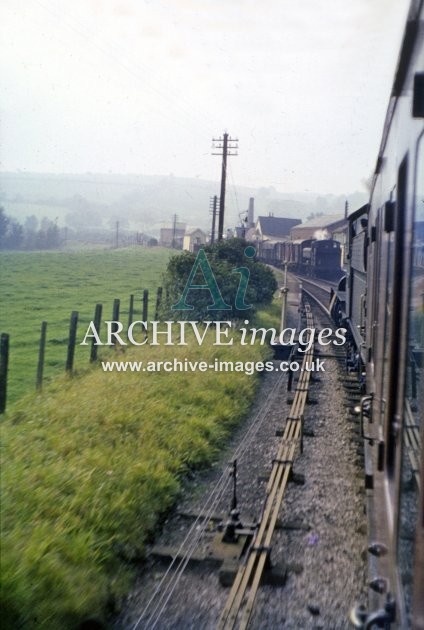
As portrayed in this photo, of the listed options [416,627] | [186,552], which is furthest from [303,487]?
[416,627]

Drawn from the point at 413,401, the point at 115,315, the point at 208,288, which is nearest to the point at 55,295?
the point at 208,288

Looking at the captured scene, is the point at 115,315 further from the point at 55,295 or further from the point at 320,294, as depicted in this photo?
the point at 320,294

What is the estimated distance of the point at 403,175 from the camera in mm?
2916

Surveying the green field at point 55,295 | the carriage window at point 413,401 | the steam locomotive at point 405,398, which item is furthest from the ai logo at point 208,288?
the carriage window at point 413,401

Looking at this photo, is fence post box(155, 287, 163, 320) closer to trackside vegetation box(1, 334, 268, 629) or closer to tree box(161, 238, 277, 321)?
tree box(161, 238, 277, 321)

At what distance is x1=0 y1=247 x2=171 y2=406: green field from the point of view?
1245 centimetres

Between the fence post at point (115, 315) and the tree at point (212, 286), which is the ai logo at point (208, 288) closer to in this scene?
the tree at point (212, 286)

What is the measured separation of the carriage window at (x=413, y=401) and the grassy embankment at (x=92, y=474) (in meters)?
2.46

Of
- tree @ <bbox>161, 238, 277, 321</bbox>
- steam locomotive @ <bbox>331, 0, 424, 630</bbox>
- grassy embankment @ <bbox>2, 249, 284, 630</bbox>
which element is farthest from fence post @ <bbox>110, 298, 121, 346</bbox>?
steam locomotive @ <bbox>331, 0, 424, 630</bbox>

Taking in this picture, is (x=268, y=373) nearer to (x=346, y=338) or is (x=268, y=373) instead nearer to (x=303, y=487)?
(x=346, y=338)

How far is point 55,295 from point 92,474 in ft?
53.2

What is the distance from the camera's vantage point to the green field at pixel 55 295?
490 inches

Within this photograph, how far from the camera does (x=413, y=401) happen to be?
2.21 metres

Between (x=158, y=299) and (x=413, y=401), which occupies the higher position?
(x=158, y=299)
